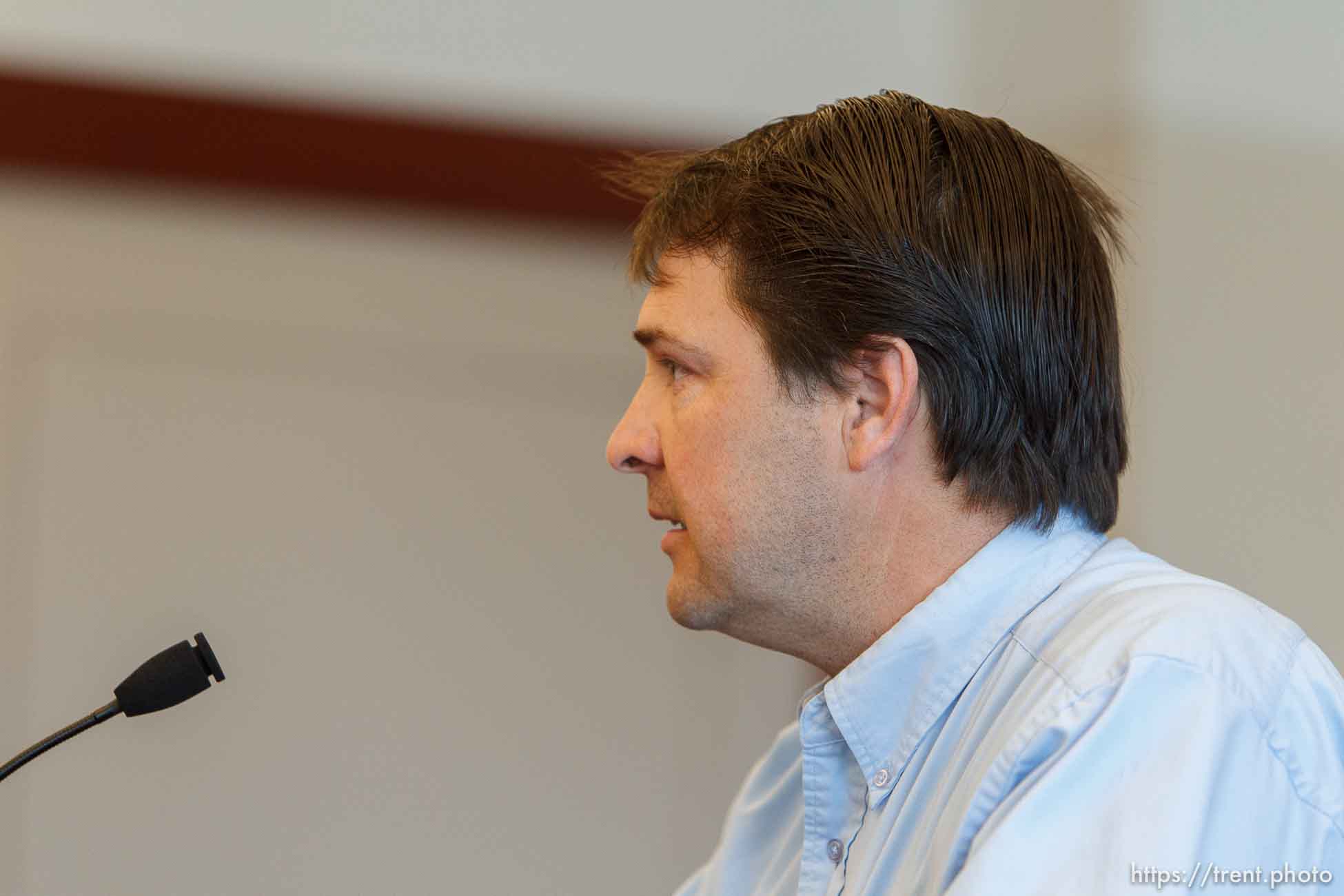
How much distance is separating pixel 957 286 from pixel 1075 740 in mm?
413

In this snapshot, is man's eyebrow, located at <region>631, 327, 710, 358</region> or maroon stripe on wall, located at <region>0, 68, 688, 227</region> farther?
maroon stripe on wall, located at <region>0, 68, 688, 227</region>

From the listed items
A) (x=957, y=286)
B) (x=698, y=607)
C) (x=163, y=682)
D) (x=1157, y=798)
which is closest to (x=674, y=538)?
(x=698, y=607)

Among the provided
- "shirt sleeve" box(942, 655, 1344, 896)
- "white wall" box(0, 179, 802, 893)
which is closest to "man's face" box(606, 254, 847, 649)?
"shirt sleeve" box(942, 655, 1344, 896)

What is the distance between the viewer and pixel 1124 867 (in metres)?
0.71

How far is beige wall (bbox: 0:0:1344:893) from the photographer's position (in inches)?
75.0

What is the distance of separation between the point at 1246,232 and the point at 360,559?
4.43ft

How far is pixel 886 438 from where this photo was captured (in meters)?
1.05

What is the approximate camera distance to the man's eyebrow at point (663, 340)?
1.12 meters

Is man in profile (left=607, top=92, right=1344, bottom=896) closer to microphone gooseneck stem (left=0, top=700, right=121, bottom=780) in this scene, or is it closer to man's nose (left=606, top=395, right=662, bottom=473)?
man's nose (left=606, top=395, right=662, bottom=473)

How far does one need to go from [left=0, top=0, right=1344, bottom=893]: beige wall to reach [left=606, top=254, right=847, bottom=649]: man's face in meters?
0.99

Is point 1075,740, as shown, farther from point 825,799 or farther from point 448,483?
point 448,483

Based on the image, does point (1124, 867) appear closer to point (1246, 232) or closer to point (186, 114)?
point (1246, 232)

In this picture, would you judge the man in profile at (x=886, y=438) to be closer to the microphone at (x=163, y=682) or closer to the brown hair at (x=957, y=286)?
the brown hair at (x=957, y=286)

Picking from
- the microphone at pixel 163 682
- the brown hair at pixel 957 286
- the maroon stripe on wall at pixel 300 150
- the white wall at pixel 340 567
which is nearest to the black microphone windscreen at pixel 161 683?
the microphone at pixel 163 682
